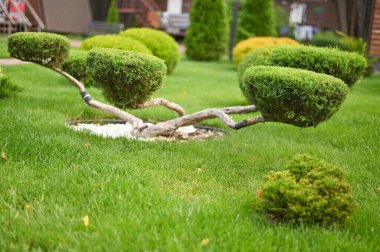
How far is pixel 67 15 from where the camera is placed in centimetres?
2495

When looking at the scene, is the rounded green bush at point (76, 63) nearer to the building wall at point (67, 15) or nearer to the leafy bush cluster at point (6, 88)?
the leafy bush cluster at point (6, 88)

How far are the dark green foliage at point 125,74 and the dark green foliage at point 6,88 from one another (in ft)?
9.21

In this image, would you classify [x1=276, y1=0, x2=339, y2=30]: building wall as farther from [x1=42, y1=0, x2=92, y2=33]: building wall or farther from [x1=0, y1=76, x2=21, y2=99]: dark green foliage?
[x1=0, y1=76, x2=21, y2=99]: dark green foliage

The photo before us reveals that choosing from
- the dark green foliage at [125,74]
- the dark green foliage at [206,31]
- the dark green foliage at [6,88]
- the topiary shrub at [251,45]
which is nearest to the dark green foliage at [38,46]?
the dark green foliage at [125,74]

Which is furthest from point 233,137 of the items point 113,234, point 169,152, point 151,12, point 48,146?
point 151,12

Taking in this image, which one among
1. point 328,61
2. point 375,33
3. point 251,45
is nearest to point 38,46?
point 328,61

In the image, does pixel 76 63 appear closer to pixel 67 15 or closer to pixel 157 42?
pixel 157 42

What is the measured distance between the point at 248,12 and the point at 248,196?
20417mm

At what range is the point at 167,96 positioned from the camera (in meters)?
11.3

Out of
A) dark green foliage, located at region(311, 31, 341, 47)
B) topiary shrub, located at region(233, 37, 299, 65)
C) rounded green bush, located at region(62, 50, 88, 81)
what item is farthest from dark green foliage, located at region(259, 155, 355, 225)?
dark green foliage, located at region(311, 31, 341, 47)

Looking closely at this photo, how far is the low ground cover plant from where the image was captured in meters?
5.13

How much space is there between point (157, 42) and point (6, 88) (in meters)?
6.40

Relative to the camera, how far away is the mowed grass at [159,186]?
11.4 feet

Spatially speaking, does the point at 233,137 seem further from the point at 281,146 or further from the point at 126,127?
the point at 126,127
